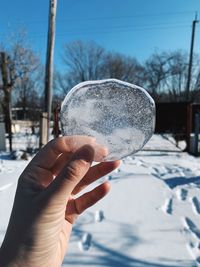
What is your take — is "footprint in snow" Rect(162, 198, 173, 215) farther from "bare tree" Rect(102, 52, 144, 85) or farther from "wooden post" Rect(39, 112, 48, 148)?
"bare tree" Rect(102, 52, 144, 85)

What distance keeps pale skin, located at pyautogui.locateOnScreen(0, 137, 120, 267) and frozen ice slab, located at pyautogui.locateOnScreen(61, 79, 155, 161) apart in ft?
0.58

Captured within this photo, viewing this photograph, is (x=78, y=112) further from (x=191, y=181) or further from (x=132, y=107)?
(x=191, y=181)

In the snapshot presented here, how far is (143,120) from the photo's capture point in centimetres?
135

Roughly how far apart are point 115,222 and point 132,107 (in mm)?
2476

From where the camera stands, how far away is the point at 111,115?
4.32 ft

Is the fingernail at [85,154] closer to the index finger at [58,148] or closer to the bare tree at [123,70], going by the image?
the index finger at [58,148]

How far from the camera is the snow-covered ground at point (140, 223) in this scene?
2.80 m

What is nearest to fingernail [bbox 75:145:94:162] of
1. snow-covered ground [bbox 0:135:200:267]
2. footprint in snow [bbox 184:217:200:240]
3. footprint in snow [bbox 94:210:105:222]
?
snow-covered ground [bbox 0:135:200:267]

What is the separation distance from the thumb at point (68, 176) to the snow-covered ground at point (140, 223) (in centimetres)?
194

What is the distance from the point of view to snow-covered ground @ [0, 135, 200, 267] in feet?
9.18

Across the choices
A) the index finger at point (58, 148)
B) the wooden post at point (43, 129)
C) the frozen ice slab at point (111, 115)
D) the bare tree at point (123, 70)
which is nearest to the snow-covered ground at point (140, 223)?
the frozen ice slab at point (111, 115)

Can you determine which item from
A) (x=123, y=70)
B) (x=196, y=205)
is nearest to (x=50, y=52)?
(x=196, y=205)

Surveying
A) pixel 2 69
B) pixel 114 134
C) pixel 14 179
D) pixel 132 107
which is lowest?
pixel 14 179

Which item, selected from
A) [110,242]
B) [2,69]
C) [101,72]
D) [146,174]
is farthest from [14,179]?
[101,72]
